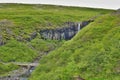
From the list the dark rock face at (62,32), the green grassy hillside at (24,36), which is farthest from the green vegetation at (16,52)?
the dark rock face at (62,32)

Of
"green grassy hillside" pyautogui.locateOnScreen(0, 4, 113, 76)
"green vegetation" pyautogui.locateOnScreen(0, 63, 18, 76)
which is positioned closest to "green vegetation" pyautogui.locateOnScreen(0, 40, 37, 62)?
"green grassy hillside" pyautogui.locateOnScreen(0, 4, 113, 76)

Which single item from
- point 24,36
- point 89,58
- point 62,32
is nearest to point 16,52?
point 24,36

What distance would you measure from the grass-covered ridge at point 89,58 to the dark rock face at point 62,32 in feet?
259

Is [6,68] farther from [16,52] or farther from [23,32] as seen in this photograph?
[23,32]

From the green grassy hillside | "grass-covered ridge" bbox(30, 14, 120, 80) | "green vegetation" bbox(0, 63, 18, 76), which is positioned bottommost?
the green grassy hillside

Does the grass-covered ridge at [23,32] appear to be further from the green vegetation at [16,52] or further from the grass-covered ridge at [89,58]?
the grass-covered ridge at [89,58]

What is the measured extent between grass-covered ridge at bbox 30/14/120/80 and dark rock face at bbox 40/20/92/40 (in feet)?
259

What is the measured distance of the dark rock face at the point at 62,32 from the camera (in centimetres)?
12925

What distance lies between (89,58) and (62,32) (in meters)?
93.3

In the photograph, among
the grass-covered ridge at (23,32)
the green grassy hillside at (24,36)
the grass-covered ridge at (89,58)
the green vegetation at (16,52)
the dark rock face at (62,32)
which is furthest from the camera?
the dark rock face at (62,32)

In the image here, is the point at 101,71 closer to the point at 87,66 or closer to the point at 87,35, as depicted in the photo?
the point at 87,66

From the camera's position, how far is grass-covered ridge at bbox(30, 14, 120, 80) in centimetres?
3959

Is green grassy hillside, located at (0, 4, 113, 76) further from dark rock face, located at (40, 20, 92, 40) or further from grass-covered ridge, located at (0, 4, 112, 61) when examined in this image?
dark rock face, located at (40, 20, 92, 40)

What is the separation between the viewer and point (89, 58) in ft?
137
